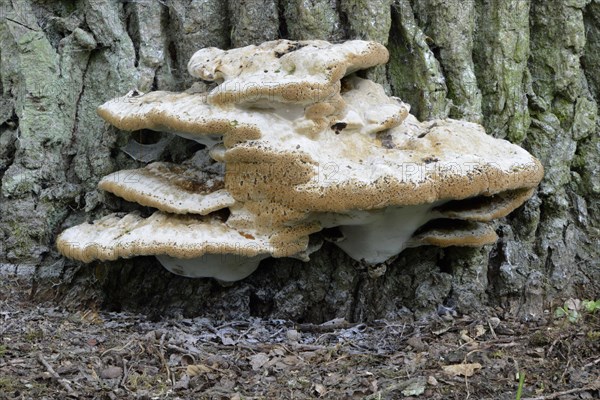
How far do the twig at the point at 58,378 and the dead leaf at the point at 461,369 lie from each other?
1.91 meters

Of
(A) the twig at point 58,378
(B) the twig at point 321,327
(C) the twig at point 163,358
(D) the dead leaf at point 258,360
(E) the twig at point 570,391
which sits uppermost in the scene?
(A) the twig at point 58,378

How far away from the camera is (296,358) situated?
4219mm

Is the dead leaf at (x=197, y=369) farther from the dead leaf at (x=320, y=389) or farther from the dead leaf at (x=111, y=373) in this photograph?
the dead leaf at (x=320, y=389)

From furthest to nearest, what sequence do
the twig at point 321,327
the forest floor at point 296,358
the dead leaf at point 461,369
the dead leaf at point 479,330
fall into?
the twig at point 321,327
the dead leaf at point 479,330
the dead leaf at point 461,369
the forest floor at point 296,358

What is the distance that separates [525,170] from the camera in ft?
13.4

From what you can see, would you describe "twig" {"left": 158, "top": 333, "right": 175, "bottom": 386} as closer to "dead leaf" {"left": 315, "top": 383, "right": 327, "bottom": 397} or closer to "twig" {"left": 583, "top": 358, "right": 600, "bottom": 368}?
"dead leaf" {"left": 315, "top": 383, "right": 327, "bottom": 397}

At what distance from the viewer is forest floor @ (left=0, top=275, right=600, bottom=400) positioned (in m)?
3.68

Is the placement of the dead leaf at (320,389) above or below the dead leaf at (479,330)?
above

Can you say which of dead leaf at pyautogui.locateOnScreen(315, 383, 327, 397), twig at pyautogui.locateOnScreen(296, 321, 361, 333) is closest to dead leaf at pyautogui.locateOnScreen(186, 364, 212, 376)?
dead leaf at pyautogui.locateOnScreen(315, 383, 327, 397)

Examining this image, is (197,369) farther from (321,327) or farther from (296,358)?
(321,327)

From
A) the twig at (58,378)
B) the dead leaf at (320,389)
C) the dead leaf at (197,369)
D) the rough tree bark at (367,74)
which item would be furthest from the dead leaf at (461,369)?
the twig at (58,378)

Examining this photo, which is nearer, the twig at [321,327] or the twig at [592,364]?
the twig at [592,364]

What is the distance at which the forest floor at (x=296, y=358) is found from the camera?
3.68 m

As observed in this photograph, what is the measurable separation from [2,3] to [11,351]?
2526 mm
